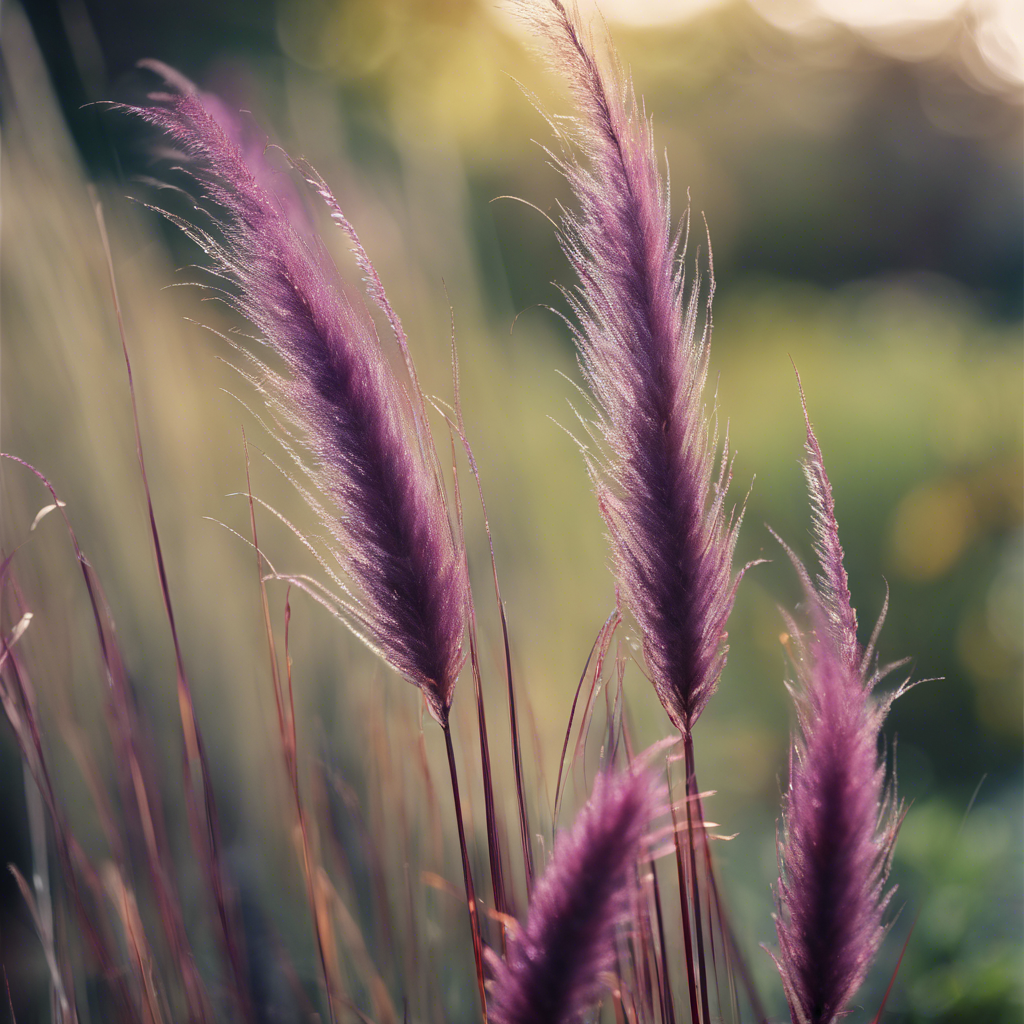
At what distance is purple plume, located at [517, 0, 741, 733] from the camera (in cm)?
29

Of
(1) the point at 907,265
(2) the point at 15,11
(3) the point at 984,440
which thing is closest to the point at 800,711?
(2) the point at 15,11

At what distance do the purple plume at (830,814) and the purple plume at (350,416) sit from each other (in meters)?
0.16

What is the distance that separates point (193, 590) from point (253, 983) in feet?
1.20

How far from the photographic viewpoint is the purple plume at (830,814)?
0.86 feet

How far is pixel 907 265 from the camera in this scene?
1.89 meters

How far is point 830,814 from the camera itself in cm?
27

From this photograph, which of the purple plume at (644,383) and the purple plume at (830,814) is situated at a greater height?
the purple plume at (644,383)

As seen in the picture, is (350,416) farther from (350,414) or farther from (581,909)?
(581,909)

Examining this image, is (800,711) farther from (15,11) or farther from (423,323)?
(15,11)

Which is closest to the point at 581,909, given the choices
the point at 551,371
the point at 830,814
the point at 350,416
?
the point at 830,814

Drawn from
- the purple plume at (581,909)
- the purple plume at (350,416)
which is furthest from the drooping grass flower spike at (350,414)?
the purple plume at (581,909)

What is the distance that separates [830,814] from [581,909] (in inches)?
4.2

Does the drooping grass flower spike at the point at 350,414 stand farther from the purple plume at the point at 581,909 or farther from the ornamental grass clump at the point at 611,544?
the purple plume at the point at 581,909

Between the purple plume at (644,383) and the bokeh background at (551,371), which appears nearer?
the purple plume at (644,383)
